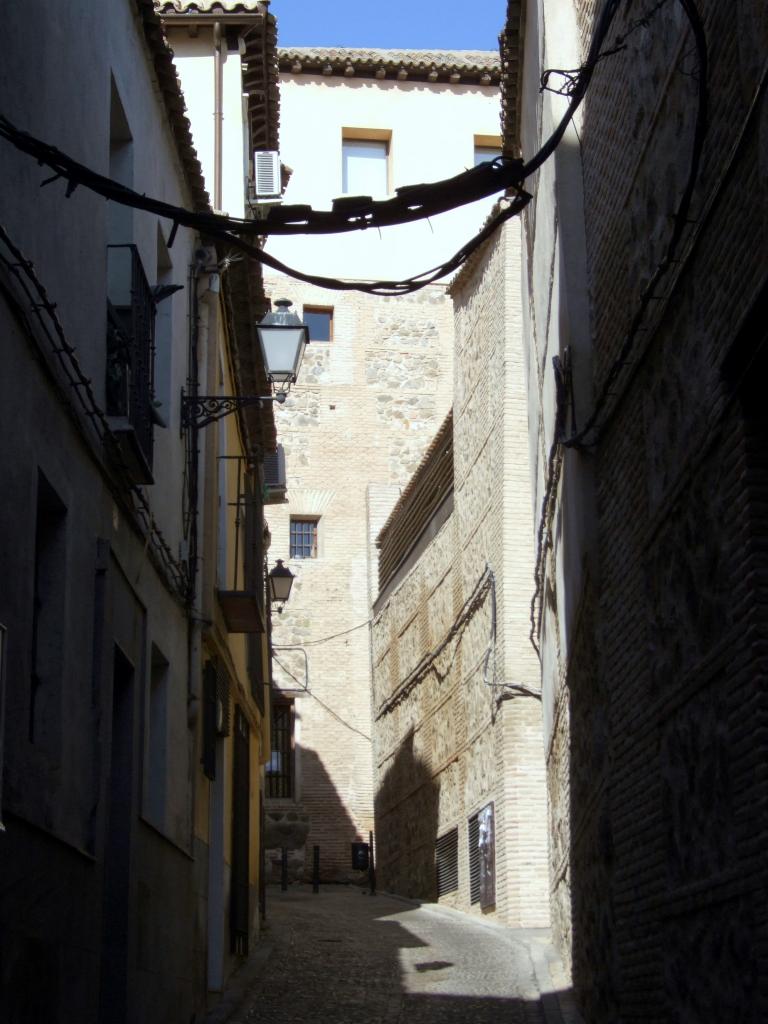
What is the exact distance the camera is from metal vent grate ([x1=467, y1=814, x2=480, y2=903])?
674 inches

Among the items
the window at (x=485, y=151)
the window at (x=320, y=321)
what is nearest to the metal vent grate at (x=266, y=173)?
the window at (x=320, y=321)

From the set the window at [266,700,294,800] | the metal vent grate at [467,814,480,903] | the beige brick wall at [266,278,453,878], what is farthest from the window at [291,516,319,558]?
the metal vent grate at [467,814,480,903]

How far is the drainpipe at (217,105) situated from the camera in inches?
534

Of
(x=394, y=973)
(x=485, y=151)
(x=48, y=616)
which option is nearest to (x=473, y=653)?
(x=394, y=973)

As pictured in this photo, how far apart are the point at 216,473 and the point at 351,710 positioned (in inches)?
591

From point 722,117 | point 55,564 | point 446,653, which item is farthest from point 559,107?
point 446,653

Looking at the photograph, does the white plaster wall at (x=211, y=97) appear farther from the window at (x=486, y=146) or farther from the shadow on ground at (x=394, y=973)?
the window at (x=486, y=146)

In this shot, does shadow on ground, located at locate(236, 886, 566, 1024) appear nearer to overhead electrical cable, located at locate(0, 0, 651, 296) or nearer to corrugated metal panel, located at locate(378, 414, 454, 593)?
corrugated metal panel, located at locate(378, 414, 454, 593)

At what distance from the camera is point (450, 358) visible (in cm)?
2995

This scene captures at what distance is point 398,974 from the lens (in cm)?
1278

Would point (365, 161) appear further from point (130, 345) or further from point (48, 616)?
point (48, 616)

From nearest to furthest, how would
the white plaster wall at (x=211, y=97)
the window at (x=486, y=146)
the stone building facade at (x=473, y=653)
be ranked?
the white plaster wall at (x=211, y=97) → the stone building facade at (x=473, y=653) → the window at (x=486, y=146)

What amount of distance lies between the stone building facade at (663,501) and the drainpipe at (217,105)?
11.9 ft

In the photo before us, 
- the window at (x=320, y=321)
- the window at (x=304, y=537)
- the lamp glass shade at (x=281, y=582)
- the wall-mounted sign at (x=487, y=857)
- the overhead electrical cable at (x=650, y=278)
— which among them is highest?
the window at (x=320, y=321)
